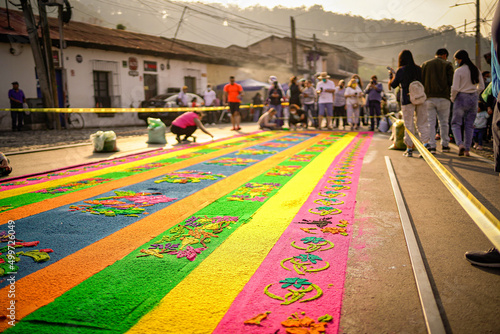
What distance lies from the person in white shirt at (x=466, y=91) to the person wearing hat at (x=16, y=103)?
1703 centimetres

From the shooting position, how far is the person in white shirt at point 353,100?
16.0 meters

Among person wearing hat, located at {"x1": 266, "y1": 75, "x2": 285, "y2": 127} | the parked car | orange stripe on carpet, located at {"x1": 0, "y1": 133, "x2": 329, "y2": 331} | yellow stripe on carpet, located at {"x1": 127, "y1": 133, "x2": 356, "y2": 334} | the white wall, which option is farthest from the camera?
the parked car

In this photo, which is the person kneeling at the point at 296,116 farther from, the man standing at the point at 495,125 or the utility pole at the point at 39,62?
the man standing at the point at 495,125

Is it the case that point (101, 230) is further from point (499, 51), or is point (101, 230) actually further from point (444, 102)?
point (444, 102)

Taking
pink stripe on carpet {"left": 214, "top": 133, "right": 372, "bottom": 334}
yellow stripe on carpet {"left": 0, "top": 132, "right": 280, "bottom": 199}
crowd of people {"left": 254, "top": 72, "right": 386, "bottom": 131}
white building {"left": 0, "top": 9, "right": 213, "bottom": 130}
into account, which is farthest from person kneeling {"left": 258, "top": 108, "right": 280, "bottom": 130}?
pink stripe on carpet {"left": 214, "top": 133, "right": 372, "bottom": 334}

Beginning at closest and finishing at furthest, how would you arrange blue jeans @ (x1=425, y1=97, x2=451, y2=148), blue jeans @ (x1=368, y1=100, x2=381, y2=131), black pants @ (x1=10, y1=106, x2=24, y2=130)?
1. blue jeans @ (x1=425, y1=97, x2=451, y2=148)
2. blue jeans @ (x1=368, y1=100, x2=381, y2=131)
3. black pants @ (x1=10, y1=106, x2=24, y2=130)

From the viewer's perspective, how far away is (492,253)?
2887 mm

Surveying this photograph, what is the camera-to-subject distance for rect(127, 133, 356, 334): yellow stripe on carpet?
2.17 meters

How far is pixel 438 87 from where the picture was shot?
8477 mm

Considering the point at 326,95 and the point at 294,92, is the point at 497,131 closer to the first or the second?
the point at 326,95

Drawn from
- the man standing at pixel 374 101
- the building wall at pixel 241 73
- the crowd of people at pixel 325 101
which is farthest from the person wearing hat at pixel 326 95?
the building wall at pixel 241 73

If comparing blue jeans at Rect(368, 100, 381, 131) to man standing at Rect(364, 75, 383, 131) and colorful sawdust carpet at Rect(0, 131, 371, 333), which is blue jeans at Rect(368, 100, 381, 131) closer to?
man standing at Rect(364, 75, 383, 131)

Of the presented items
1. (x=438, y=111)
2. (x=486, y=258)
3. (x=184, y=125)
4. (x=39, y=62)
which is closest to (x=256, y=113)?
(x=39, y=62)

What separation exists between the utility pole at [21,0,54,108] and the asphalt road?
15429mm
